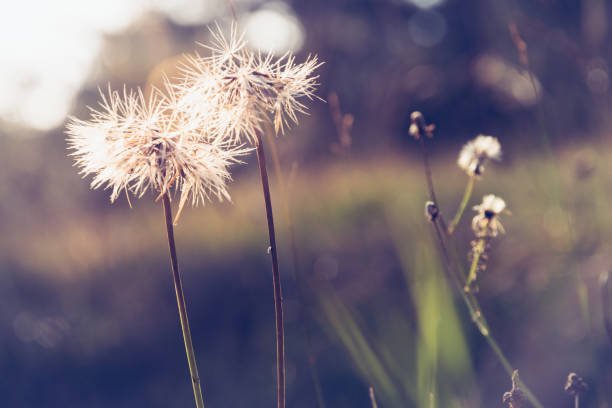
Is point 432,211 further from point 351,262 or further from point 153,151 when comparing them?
point 351,262

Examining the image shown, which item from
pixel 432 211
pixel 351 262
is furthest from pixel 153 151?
pixel 351 262

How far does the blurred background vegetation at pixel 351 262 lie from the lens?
224 centimetres

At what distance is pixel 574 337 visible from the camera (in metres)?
2.51

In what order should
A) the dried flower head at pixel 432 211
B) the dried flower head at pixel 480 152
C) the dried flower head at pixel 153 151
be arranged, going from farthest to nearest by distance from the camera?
1. the dried flower head at pixel 480 152
2. the dried flower head at pixel 432 211
3. the dried flower head at pixel 153 151

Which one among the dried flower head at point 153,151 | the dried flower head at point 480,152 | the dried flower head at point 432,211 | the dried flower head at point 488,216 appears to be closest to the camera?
the dried flower head at point 153,151

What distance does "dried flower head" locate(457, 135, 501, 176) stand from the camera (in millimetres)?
1585

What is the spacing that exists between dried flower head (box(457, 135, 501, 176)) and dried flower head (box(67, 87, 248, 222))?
2.66ft

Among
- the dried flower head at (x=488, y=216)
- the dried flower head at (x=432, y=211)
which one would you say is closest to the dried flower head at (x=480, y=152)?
the dried flower head at (x=488, y=216)

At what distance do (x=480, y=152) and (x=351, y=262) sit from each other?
2454 mm

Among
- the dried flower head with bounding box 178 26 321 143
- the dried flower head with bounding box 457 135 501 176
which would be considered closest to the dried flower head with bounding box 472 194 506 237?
the dried flower head with bounding box 457 135 501 176

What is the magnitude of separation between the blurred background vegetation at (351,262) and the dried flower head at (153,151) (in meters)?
0.27

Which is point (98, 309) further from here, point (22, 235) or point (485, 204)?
point (485, 204)

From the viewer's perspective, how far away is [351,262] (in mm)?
4000

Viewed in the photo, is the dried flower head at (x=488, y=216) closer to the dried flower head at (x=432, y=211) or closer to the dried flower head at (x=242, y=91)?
the dried flower head at (x=432, y=211)
